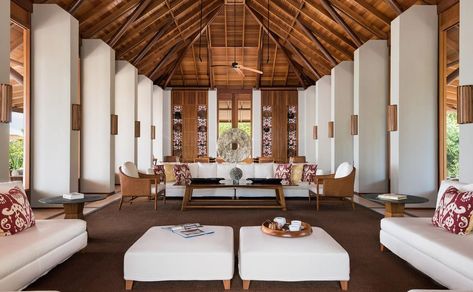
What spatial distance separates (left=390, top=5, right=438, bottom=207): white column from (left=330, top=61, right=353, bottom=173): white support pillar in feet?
11.9

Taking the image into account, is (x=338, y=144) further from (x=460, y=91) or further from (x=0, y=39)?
(x=0, y=39)

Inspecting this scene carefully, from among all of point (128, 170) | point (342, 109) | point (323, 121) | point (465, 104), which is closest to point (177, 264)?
point (465, 104)

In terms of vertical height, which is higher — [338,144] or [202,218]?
[338,144]

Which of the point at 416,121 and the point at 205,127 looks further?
the point at 205,127

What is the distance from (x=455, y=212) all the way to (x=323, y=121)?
9.06m

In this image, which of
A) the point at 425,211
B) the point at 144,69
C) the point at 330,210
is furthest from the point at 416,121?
the point at 144,69

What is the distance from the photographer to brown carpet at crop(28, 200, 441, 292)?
110 inches

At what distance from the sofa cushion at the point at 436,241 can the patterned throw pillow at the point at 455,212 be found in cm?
7

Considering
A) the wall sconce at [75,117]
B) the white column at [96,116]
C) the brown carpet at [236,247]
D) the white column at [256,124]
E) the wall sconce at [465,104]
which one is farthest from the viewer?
the white column at [256,124]

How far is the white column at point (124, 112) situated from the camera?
9.69 metres

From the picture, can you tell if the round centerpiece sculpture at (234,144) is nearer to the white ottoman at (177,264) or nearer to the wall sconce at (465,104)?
the wall sconce at (465,104)

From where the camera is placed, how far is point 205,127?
45.8 feet

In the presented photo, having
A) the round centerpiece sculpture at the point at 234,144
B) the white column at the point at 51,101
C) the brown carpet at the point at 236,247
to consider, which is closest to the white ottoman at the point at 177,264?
the brown carpet at the point at 236,247

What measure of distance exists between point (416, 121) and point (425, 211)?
1.52 meters
